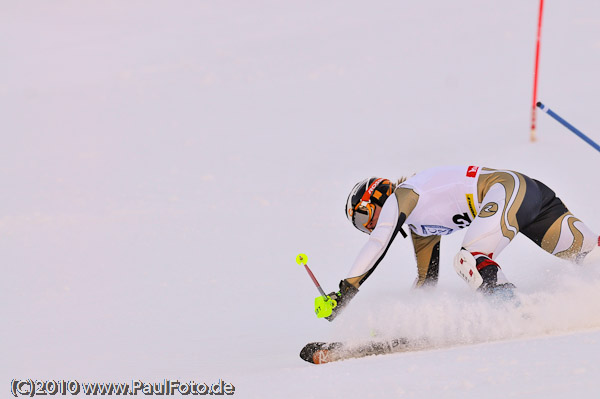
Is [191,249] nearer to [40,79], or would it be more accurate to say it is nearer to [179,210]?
[179,210]

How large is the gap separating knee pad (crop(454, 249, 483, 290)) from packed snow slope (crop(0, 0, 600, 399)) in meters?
0.12

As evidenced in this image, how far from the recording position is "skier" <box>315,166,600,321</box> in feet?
15.8

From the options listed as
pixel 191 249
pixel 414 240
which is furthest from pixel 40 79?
pixel 414 240

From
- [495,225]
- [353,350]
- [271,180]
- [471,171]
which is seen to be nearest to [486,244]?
[495,225]

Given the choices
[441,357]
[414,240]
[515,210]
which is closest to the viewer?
[441,357]

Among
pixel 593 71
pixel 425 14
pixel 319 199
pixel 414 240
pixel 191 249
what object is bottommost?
pixel 414 240

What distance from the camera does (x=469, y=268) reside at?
4.73 metres

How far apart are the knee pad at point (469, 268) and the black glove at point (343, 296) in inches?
24.4

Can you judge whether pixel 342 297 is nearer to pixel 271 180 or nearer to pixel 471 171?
pixel 471 171

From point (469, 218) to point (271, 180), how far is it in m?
6.82

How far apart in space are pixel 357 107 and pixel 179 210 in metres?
5.88

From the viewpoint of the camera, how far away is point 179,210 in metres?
10.6

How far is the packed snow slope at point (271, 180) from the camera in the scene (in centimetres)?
460

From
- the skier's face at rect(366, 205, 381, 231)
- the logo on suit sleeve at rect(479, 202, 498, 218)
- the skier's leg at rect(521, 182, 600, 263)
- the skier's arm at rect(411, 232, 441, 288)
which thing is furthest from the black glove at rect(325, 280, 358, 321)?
the skier's leg at rect(521, 182, 600, 263)
